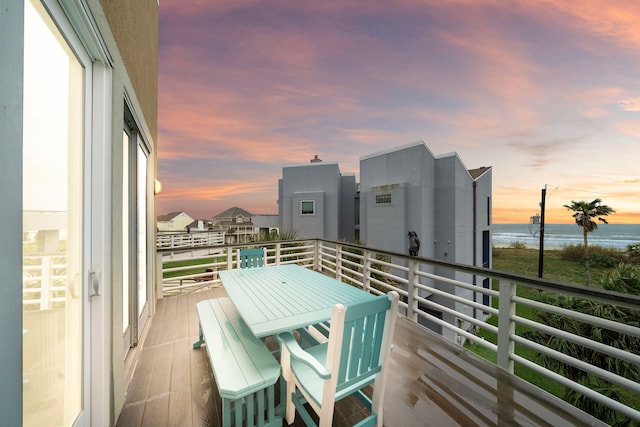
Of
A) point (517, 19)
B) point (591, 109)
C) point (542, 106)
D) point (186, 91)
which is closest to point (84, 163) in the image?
point (186, 91)

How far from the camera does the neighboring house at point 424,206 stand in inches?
369

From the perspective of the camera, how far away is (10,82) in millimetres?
589

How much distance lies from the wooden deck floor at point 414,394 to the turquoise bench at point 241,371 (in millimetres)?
364

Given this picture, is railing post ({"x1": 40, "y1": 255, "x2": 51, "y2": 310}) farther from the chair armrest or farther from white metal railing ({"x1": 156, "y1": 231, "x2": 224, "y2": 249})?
white metal railing ({"x1": 156, "y1": 231, "x2": 224, "y2": 249})

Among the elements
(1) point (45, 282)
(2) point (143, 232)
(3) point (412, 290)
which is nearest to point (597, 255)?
(3) point (412, 290)

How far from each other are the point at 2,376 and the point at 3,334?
0.09 meters

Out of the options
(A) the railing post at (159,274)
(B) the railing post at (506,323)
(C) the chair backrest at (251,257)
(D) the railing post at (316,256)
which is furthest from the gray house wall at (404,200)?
(A) the railing post at (159,274)

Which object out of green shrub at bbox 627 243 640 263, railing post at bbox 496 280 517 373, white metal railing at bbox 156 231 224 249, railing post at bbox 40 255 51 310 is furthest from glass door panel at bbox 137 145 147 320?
green shrub at bbox 627 243 640 263

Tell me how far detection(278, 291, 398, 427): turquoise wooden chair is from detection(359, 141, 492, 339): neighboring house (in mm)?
8484

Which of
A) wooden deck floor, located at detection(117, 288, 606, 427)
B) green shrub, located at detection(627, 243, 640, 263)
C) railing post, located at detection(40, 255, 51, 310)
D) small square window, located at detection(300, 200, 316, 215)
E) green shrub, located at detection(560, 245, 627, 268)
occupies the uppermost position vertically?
small square window, located at detection(300, 200, 316, 215)

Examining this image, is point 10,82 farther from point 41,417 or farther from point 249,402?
point 249,402

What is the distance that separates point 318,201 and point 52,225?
11145 mm

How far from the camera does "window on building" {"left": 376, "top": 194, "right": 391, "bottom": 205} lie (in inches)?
389

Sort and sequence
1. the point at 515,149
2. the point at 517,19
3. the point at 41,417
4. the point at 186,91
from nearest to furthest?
the point at 41,417
the point at 517,19
the point at 186,91
the point at 515,149
